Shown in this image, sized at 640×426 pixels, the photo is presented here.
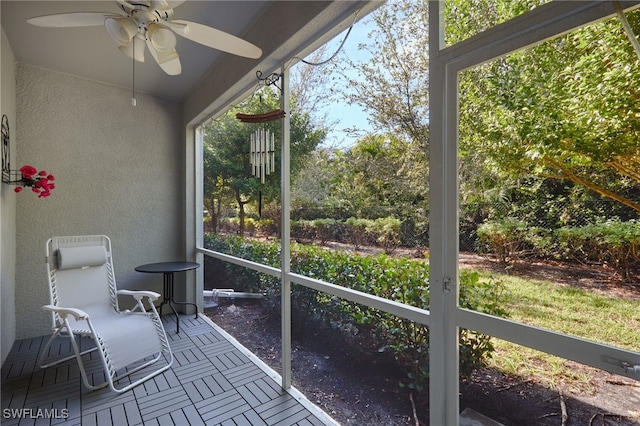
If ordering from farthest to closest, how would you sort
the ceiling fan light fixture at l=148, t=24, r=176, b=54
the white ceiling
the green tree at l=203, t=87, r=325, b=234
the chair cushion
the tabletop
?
the tabletop
the chair cushion
the green tree at l=203, t=87, r=325, b=234
the white ceiling
the ceiling fan light fixture at l=148, t=24, r=176, b=54

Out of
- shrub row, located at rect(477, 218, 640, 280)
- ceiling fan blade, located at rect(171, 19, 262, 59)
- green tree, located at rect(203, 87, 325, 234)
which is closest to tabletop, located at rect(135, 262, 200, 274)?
green tree, located at rect(203, 87, 325, 234)

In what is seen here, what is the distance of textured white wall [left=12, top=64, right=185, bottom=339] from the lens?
3354 mm

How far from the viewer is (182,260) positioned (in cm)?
434

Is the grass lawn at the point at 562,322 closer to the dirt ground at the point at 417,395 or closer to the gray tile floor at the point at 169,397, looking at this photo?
the dirt ground at the point at 417,395

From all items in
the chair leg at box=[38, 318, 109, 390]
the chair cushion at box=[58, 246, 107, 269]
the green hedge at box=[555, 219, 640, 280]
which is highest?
the green hedge at box=[555, 219, 640, 280]

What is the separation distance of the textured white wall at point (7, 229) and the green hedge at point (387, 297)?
2594 mm

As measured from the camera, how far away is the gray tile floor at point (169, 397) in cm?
206

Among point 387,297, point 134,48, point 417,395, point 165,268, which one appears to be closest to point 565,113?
point 387,297

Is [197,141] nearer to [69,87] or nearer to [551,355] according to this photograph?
[69,87]

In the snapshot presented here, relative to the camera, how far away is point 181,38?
8.96 ft

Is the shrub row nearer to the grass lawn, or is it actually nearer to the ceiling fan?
the grass lawn

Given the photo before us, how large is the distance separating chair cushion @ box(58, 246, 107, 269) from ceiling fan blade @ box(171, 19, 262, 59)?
2.48m

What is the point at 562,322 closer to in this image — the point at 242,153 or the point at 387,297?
the point at 387,297

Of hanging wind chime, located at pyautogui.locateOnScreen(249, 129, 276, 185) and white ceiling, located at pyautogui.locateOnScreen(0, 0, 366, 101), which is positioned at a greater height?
white ceiling, located at pyautogui.locateOnScreen(0, 0, 366, 101)
